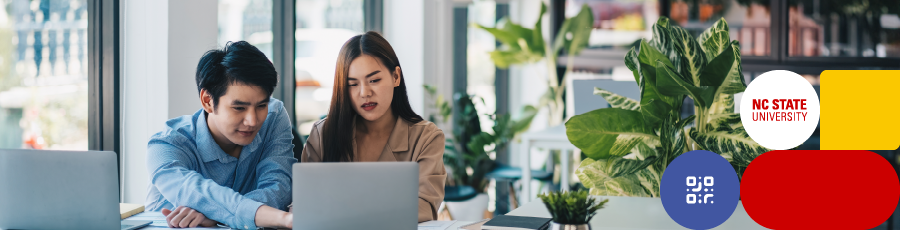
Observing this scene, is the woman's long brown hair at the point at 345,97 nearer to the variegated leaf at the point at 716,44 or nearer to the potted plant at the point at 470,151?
the variegated leaf at the point at 716,44

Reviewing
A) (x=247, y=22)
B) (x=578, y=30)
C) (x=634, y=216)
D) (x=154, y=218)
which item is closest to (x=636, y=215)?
(x=634, y=216)

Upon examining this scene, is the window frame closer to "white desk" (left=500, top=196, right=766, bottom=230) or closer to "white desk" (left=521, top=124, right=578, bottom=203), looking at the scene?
"white desk" (left=500, top=196, right=766, bottom=230)

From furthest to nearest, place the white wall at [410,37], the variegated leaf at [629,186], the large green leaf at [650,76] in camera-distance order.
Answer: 1. the white wall at [410,37]
2. the variegated leaf at [629,186]
3. the large green leaf at [650,76]

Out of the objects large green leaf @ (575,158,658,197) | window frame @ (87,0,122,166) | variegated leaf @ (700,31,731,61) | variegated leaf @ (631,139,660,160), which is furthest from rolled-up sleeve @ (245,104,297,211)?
variegated leaf @ (700,31,731,61)

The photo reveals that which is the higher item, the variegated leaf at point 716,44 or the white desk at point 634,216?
the variegated leaf at point 716,44

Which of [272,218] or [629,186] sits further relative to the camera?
[629,186]

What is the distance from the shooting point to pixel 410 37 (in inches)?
163

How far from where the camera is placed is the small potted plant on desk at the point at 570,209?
1187mm

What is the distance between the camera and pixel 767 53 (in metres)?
4.48

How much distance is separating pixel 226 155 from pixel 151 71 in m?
0.64

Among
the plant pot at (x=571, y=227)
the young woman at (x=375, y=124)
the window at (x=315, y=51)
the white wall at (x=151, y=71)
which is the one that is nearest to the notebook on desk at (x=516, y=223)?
the plant pot at (x=571, y=227)

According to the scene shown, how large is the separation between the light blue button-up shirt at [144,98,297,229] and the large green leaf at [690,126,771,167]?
1.10 meters

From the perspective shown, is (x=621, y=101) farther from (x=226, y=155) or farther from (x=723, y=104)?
(x=226, y=155)

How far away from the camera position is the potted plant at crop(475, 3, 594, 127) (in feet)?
14.3
